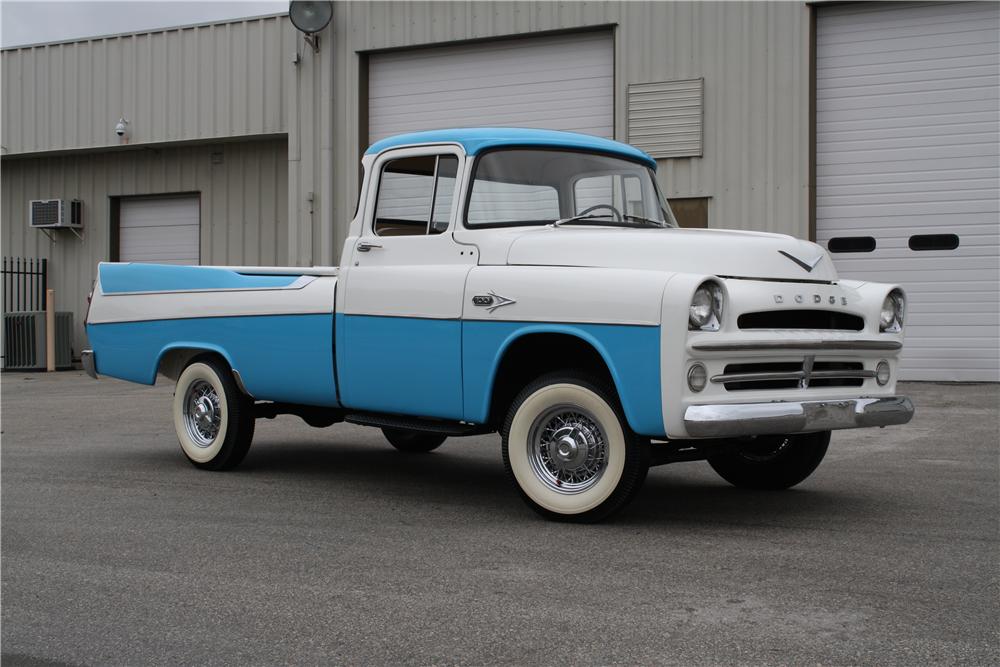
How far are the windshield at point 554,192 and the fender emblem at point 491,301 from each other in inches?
21.4

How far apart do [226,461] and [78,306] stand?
617 inches

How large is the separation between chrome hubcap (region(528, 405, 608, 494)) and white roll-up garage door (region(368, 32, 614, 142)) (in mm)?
11372

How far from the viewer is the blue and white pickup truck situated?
18.1ft

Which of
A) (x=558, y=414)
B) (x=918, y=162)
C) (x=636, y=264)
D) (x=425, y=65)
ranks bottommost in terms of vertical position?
(x=558, y=414)

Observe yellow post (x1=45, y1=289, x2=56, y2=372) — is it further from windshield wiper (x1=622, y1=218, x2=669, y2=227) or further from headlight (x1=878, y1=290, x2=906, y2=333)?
headlight (x1=878, y1=290, x2=906, y2=333)

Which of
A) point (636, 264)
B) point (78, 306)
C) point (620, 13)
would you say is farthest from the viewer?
point (78, 306)

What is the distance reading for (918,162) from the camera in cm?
1502

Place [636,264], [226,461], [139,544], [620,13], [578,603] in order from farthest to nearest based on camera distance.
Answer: [620,13] < [226,461] < [636,264] < [139,544] < [578,603]

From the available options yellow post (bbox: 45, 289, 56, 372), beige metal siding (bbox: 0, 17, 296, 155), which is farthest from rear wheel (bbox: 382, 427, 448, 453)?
yellow post (bbox: 45, 289, 56, 372)

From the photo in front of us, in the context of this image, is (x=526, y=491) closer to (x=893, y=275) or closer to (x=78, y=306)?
(x=893, y=275)

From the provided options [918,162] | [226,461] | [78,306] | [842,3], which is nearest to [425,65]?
[842,3]

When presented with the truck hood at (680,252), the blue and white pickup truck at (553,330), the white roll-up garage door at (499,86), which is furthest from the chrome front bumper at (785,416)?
the white roll-up garage door at (499,86)

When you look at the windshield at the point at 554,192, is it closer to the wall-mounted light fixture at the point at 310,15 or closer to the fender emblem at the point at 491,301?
the fender emblem at the point at 491,301

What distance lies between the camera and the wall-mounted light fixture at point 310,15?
712 inches
